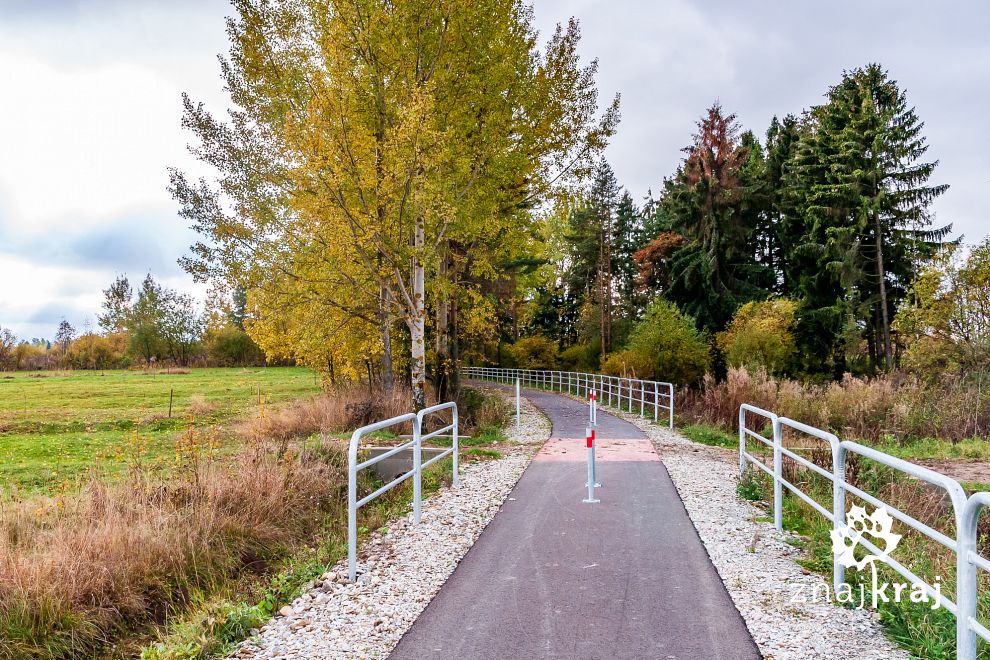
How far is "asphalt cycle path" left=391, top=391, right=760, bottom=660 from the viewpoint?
3965mm

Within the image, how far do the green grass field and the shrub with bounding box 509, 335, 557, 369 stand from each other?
696 inches

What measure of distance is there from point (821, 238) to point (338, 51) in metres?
32.8

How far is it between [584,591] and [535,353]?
4340cm

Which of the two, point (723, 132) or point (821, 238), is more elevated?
point (723, 132)

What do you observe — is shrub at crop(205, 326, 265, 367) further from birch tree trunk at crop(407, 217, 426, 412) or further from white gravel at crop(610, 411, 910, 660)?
white gravel at crop(610, 411, 910, 660)

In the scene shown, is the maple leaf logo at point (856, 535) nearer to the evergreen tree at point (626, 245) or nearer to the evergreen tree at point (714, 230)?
the evergreen tree at point (714, 230)

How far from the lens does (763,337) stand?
99.7ft

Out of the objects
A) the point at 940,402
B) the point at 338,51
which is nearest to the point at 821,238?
the point at 940,402

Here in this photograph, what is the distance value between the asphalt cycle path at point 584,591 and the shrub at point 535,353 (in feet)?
128

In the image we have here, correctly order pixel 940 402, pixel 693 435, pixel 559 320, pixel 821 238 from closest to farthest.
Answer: pixel 693 435 < pixel 940 402 < pixel 821 238 < pixel 559 320

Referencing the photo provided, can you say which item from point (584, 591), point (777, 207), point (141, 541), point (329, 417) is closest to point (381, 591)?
point (584, 591)

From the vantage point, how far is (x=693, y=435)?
14602 mm

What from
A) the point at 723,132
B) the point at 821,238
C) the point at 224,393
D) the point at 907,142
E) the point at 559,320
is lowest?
the point at 224,393

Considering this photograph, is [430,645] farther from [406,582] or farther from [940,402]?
[940,402]
